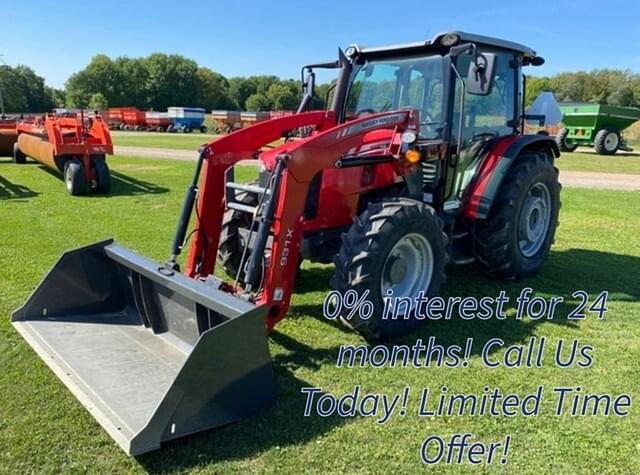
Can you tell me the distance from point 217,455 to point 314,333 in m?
1.51

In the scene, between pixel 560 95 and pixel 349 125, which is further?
pixel 560 95

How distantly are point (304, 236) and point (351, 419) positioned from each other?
59.5 inches

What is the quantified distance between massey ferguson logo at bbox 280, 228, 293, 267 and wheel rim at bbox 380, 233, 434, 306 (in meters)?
0.82

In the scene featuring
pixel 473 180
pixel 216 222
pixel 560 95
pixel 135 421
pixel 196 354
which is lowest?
pixel 135 421

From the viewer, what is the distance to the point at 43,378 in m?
3.30

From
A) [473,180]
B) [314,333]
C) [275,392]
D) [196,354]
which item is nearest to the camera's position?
[196,354]

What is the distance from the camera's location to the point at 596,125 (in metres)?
21.9

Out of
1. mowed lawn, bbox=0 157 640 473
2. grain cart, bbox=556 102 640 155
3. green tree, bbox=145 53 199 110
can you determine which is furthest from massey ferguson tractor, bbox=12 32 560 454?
green tree, bbox=145 53 199 110

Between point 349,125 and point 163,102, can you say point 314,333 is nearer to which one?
point 349,125

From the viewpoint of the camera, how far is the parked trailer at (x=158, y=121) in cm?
4988

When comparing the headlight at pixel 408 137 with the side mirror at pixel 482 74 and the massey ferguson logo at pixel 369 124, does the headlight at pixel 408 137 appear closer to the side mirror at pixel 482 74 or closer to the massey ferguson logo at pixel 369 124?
the massey ferguson logo at pixel 369 124

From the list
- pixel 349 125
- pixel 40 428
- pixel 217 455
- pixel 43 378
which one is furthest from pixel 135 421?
pixel 349 125

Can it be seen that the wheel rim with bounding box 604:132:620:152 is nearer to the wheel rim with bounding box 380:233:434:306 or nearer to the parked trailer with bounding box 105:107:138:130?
the wheel rim with bounding box 380:233:434:306

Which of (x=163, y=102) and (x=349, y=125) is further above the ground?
(x=163, y=102)
